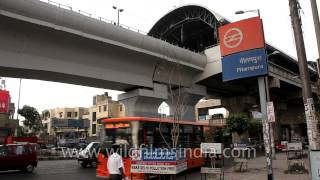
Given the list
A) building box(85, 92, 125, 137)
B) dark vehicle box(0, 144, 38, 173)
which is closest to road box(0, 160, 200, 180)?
dark vehicle box(0, 144, 38, 173)

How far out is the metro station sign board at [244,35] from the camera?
42.5ft

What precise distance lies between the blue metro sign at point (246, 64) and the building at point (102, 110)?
69.0 metres

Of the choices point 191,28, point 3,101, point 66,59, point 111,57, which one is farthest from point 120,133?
point 3,101

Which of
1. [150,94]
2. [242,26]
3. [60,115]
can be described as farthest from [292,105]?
[60,115]

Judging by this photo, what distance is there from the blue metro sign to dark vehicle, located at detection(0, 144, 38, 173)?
1497 centimetres

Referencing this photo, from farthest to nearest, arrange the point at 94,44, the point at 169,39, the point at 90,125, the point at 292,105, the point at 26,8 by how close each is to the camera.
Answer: the point at 90,125 < the point at 292,105 < the point at 169,39 < the point at 94,44 < the point at 26,8

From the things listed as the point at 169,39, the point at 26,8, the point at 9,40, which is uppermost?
the point at 169,39

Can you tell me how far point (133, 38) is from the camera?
30250 mm

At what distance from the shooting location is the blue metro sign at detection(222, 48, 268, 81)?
12.9 m

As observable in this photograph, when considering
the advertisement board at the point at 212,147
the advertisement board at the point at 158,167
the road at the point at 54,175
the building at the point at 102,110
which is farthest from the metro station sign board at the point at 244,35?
the building at the point at 102,110

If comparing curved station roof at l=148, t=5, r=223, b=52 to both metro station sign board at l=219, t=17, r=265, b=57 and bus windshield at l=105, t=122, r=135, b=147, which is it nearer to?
bus windshield at l=105, t=122, r=135, b=147

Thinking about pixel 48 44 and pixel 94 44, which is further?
pixel 94 44

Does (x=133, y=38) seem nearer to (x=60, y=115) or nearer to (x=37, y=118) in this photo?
(x=37, y=118)

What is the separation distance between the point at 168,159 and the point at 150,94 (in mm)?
23479
